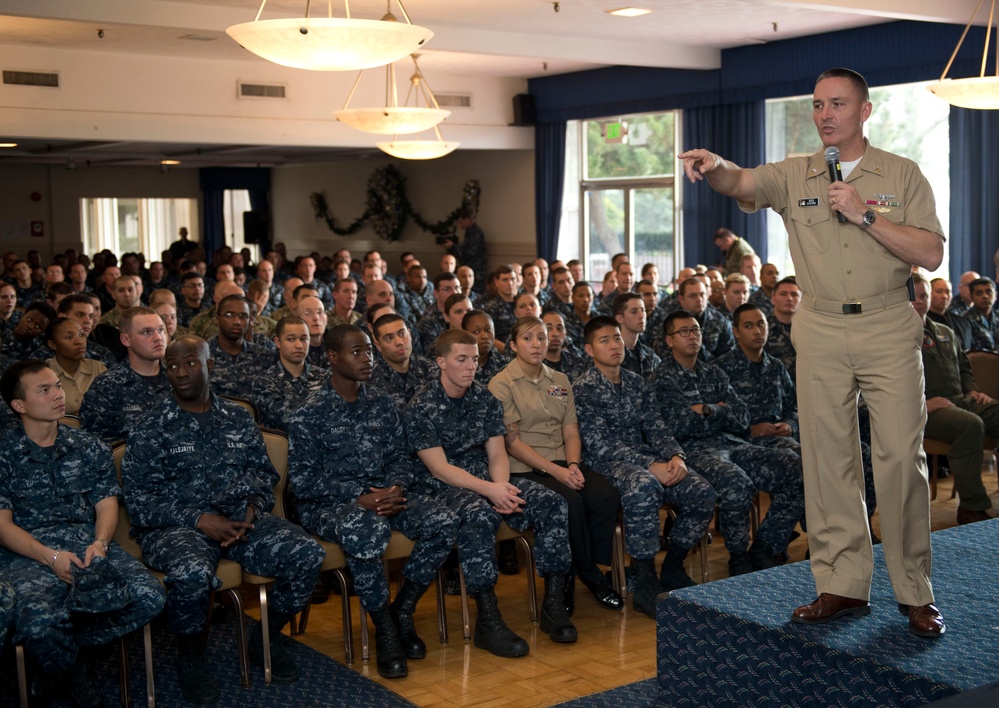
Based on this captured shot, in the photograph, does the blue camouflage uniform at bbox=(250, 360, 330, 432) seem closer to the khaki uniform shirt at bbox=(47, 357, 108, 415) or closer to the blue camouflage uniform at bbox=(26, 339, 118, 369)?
the khaki uniform shirt at bbox=(47, 357, 108, 415)

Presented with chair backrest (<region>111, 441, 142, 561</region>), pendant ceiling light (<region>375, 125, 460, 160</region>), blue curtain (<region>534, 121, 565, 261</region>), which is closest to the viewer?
chair backrest (<region>111, 441, 142, 561</region>)

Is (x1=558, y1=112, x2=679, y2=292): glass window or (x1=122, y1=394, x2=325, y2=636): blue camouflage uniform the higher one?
(x1=558, y1=112, x2=679, y2=292): glass window

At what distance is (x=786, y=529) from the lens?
4828mm

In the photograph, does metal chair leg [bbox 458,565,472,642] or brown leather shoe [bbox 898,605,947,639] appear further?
metal chair leg [bbox 458,565,472,642]

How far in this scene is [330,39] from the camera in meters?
4.37

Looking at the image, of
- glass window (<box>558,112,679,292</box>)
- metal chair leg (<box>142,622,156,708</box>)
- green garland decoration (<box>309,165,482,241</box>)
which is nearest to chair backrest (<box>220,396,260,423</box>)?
metal chair leg (<box>142,622,156,708</box>)

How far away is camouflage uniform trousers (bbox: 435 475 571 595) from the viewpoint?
412 cm

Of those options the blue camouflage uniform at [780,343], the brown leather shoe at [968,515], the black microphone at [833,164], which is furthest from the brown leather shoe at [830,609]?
the blue camouflage uniform at [780,343]

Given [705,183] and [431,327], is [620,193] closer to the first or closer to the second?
[705,183]

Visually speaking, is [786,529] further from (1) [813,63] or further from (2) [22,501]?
(1) [813,63]

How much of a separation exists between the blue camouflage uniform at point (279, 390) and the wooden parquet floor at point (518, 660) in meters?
0.84

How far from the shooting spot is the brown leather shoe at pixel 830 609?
9.59ft

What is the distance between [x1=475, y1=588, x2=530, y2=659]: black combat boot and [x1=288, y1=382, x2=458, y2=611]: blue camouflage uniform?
0.22m

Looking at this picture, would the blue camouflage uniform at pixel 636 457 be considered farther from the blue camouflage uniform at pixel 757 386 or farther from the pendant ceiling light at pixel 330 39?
the pendant ceiling light at pixel 330 39
